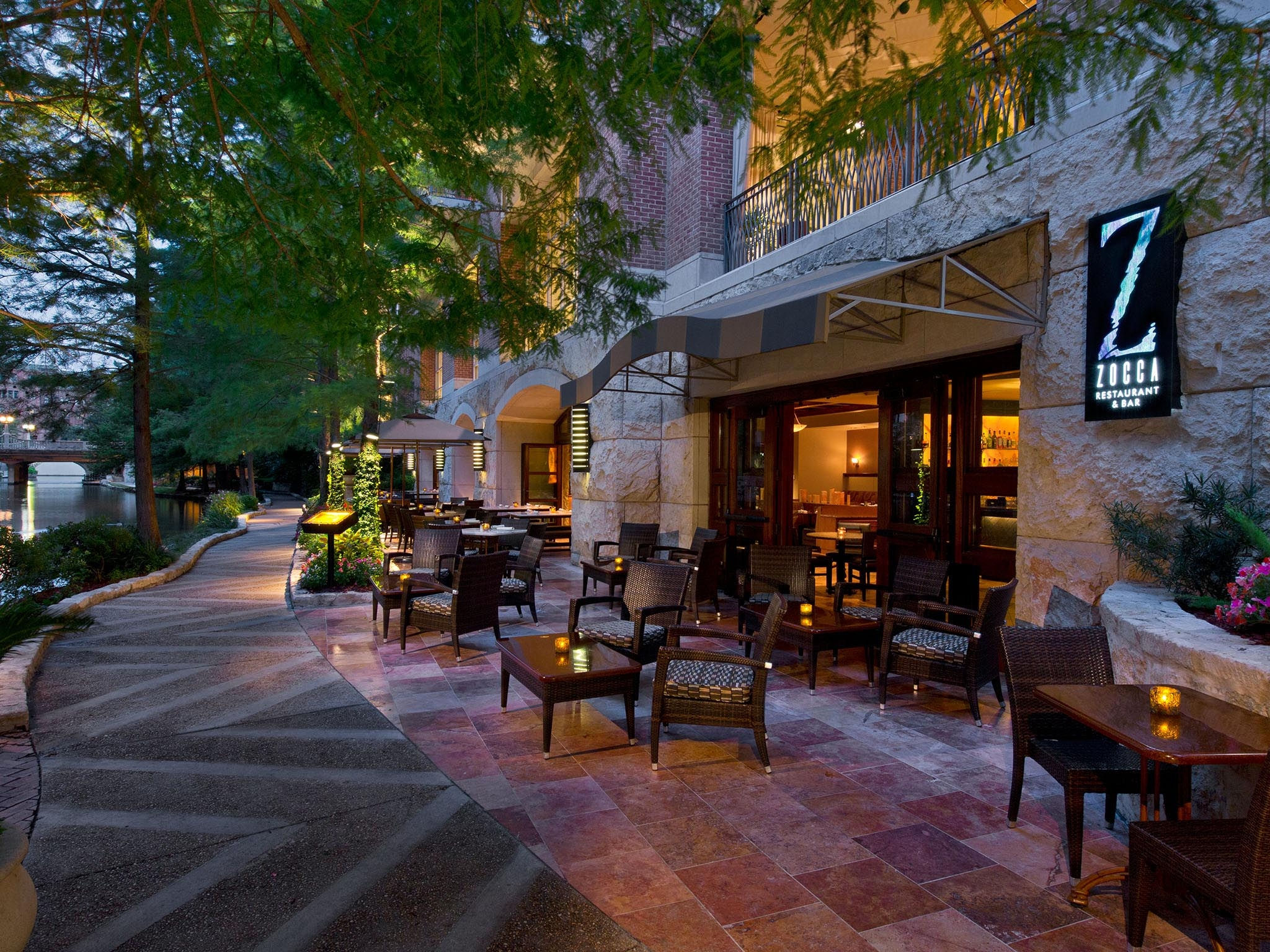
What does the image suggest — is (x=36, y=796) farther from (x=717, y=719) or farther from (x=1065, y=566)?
(x=1065, y=566)

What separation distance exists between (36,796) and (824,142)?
480 cm

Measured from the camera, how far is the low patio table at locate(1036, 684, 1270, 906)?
91.3 inches

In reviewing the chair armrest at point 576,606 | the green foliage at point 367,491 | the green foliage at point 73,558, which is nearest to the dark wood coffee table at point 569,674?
the chair armrest at point 576,606

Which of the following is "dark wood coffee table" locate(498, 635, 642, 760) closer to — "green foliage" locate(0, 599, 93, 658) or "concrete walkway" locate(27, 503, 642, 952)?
"concrete walkway" locate(27, 503, 642, 952)

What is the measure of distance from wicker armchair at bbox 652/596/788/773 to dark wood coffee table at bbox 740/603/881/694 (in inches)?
46.8

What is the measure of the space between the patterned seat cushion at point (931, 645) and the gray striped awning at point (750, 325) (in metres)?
2.15

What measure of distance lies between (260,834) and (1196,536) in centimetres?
488

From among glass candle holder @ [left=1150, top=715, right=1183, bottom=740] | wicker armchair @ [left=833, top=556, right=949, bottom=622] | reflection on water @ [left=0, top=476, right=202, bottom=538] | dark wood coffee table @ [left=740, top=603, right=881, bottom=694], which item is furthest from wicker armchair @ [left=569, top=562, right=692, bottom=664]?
reflection on water @ [left=0, top=476, right=202, bottom=538]

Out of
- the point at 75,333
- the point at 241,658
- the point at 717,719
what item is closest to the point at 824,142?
the point at 717,719

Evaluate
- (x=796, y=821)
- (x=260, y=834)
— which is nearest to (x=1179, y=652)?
(x=796, y=821)

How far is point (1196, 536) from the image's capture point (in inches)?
156

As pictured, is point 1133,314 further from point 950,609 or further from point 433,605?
point 433,605

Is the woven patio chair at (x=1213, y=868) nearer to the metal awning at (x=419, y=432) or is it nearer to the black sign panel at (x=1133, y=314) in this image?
the black sign panel at (x=1133, y=314)

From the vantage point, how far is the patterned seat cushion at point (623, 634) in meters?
5.15
